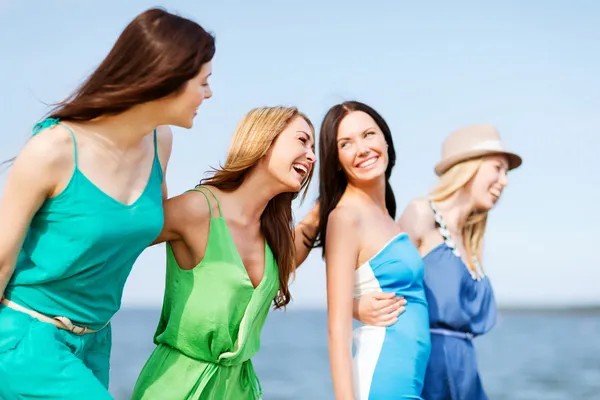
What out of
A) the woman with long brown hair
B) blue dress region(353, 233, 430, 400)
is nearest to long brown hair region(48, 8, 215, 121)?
the woman with long brown hair

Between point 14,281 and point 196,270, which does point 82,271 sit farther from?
point 196,270

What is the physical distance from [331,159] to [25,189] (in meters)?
1.99

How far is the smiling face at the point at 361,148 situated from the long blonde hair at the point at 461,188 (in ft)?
2.64

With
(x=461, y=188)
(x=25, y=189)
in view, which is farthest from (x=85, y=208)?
(x=461, y=188)

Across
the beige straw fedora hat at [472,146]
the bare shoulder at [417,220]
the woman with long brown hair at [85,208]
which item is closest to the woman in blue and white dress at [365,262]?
the bare shoulder at [417,220]

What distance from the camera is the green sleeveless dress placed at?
342 centimetres

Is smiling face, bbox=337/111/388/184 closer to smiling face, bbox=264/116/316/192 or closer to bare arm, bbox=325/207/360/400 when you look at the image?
bare arm, bbox=325/207/360/400

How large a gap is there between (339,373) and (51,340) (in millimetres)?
1548

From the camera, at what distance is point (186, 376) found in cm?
343

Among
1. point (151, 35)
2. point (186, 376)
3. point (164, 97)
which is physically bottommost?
point (186, 376)

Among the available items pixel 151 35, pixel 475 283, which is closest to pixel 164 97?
pixel 151 35

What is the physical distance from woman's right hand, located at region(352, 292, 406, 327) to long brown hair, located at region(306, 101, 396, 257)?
426mm

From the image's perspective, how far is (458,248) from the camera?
491cm

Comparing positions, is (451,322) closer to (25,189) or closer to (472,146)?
(472,146)
